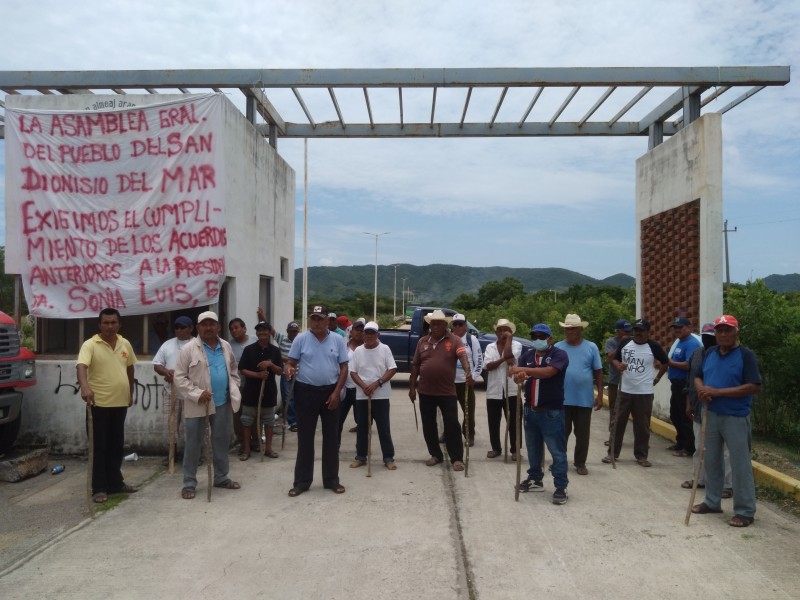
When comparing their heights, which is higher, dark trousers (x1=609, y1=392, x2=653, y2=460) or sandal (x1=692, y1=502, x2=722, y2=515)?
dark trousers (x1=609, y1=392, x2=653, y2=460)

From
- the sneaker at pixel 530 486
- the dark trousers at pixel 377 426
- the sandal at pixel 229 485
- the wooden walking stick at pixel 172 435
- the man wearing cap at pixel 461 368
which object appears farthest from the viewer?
the man wearing cap at pixel 461 368

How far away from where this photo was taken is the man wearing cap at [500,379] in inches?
306

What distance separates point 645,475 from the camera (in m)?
7.13

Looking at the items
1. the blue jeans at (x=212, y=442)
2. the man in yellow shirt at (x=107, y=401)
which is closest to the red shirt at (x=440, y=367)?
the blue jeans at (x=212, y=442)

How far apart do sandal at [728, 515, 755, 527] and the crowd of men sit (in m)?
0.01

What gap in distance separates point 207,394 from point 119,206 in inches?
129

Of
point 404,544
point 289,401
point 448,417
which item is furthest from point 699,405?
point 289,401

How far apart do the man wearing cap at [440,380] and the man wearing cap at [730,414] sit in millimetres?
2535

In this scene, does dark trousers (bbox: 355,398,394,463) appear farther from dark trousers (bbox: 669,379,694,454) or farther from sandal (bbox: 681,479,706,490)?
dark trousers (bbox: 669,379,694,454)

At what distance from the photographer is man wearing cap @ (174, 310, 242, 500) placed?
625 centimetres

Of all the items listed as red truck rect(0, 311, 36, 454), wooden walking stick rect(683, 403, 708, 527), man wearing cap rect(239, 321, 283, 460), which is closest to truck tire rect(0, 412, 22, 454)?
red truck rect(0, 311, 36, 454)

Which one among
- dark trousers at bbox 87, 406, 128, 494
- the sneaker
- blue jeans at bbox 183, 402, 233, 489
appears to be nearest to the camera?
dark trousers at bbox 87, 406, 128, 494

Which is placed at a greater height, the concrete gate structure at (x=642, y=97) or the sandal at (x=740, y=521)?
the concrete gate structure at (x=642, y=97)

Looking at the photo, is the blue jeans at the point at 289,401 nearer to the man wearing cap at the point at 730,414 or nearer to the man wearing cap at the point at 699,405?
the man wearing cap at the point at 699,405
